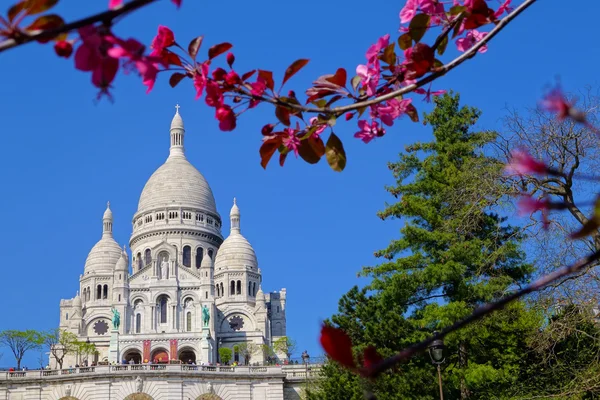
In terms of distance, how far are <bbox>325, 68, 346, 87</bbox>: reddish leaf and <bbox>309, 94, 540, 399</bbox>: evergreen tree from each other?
58.8 ft

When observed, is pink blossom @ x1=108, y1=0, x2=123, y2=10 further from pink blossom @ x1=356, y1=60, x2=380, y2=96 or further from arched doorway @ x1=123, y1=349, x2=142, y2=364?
arched doorway @ x1=123, y1=349, x2=142, y2=364

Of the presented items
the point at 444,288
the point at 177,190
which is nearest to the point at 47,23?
the point at 444,288

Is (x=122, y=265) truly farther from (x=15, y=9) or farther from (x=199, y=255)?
(x=15, y=9)

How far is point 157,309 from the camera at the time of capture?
229ft

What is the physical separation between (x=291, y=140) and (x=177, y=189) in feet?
256

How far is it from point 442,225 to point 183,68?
22814 millimetres

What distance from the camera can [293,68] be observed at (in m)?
3.67

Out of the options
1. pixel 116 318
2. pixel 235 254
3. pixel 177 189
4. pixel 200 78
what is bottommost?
pixel 200 78

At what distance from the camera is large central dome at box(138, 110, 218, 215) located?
8056 cm

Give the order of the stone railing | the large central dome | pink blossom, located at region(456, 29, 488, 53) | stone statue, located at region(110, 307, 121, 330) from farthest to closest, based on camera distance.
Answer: the large central dome
stone statue, located at region(110, 307, 121, 330)
the stone railing
pink blossom, located at region(456, 29, 488, 53)

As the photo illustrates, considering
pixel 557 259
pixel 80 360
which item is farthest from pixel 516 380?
pixel 80 360

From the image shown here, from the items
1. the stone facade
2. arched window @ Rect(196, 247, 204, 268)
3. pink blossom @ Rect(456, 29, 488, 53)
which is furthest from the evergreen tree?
arched window @ Rect(196, 247, 204, 268)

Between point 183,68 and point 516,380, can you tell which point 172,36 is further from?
point 516,380

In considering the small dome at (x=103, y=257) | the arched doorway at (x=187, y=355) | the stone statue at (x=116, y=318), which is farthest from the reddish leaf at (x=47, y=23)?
the small dome at (x=103, y=257)
